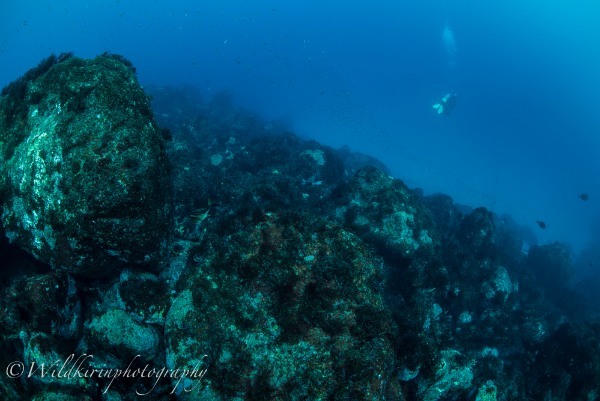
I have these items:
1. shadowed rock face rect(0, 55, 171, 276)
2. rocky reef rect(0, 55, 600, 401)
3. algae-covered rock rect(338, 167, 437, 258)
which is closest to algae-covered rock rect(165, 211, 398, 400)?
rocky reef rect(0, 55, 600, 401)

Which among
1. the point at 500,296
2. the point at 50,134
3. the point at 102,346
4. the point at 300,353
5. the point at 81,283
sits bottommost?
the point at 102,346

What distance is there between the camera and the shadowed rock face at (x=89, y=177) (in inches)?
194

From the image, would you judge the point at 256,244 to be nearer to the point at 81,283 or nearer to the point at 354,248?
the point at 354,248

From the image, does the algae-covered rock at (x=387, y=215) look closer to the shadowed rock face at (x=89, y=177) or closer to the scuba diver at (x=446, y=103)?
the shadowed rock face at (x=89, y=177)

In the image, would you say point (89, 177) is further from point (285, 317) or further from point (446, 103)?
point (446, 103)

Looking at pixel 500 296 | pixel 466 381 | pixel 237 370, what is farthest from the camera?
pixel 500 296

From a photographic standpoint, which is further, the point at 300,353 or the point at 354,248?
the point at 354,248

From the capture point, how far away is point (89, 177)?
488 cm

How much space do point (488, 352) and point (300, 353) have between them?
9025 millimetres

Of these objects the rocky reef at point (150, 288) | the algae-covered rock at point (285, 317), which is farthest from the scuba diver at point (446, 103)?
the algae-covered rock at point (285, 317)

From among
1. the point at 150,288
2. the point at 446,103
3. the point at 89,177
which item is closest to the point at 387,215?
the point at 150,288

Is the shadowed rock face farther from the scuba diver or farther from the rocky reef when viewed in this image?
the scuba diver

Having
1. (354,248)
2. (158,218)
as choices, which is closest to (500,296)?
(354,248)

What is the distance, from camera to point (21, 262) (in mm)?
6191
